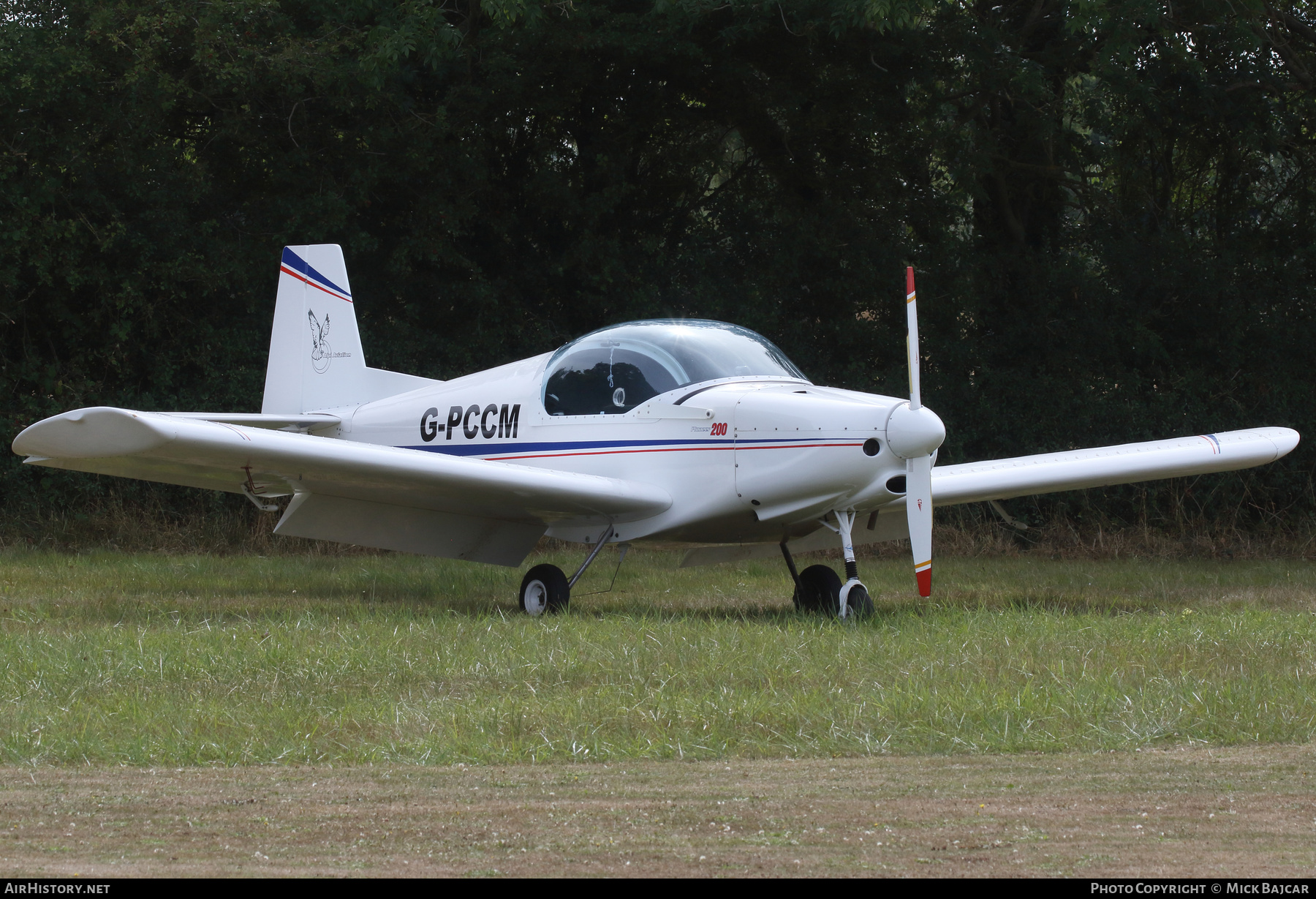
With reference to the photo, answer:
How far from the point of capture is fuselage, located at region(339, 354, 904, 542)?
25.1 feet

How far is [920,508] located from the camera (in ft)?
24.6

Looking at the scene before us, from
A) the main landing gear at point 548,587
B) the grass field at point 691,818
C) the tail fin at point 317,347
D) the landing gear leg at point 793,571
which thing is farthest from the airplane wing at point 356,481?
the grass field at point 691,818

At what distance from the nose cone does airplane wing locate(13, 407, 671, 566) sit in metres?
1.61

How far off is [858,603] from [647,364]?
2127 mm

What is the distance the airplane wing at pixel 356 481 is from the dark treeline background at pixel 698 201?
21.1ft

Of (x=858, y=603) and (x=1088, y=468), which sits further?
(x=1088, y=468)

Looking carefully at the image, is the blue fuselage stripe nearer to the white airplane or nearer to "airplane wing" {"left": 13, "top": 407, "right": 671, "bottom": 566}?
the white airplane

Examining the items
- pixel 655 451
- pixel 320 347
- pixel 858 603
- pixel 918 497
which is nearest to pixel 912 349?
pixel 918 497

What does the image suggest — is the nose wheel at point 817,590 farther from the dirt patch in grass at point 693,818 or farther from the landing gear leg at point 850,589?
the dirt patch in grass at point 693,818

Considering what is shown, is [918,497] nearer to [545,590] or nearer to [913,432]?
[913,432]

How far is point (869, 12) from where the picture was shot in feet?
39.4
